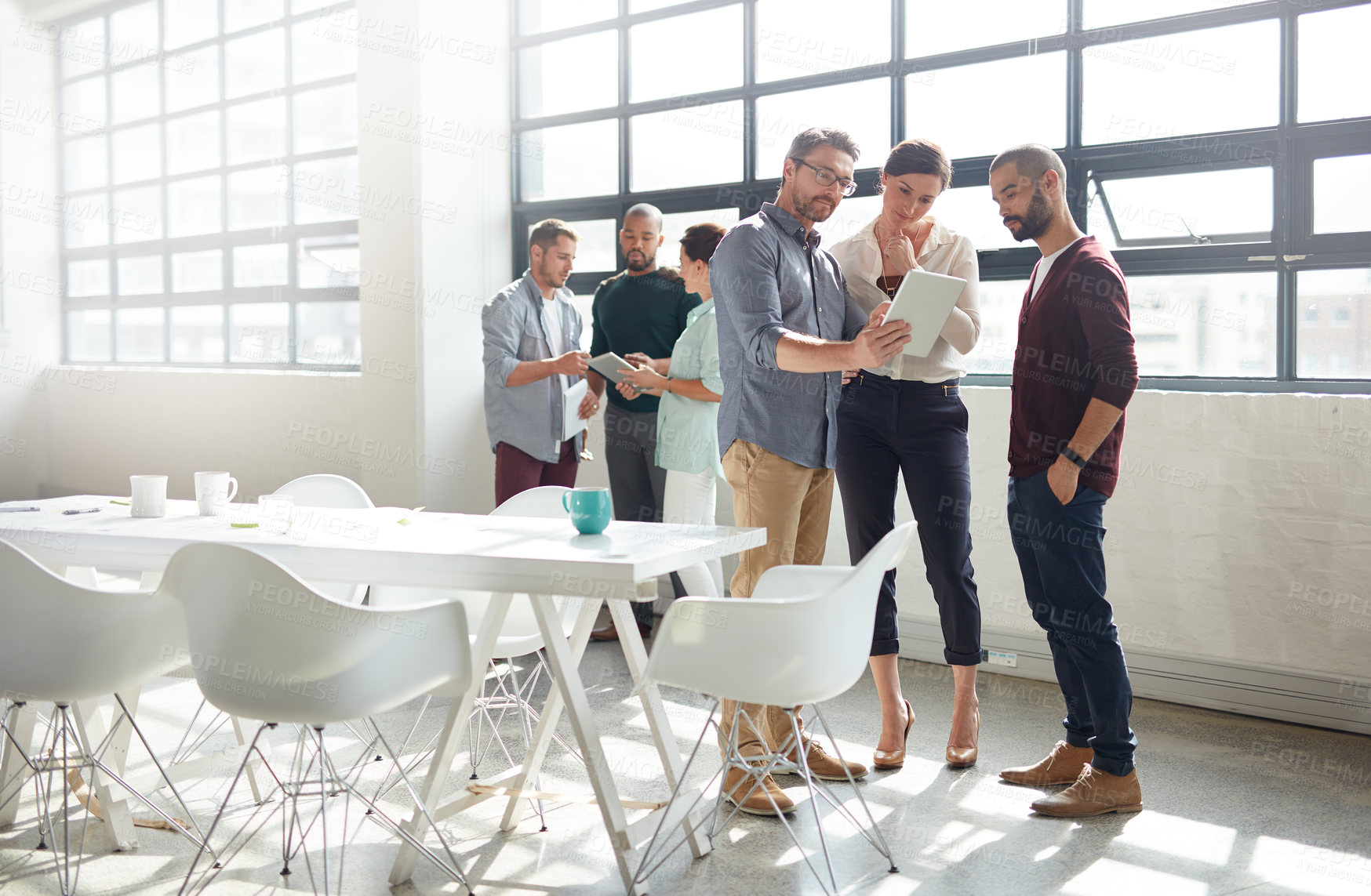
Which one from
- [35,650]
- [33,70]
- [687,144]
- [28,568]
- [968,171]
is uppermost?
[33,70]

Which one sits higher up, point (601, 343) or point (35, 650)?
point (601, 343)

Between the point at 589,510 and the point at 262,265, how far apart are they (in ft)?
17.7

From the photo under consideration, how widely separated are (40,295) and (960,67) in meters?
7.36

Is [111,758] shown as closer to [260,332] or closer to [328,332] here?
[328,332]

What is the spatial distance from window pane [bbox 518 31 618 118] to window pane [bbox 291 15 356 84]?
4.40ft

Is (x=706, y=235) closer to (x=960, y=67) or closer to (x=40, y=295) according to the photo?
(x=960, y=67)

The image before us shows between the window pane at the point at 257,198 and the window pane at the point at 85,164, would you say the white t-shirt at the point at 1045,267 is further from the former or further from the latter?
the window pane at the point at 85,164

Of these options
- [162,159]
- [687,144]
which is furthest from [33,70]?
[687,144]

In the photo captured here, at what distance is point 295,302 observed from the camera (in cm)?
682

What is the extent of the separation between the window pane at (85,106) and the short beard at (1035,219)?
25.4 ft

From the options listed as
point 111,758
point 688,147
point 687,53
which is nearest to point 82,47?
point 687,53

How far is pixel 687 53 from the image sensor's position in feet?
17.0

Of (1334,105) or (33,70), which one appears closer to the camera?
(1334,105)

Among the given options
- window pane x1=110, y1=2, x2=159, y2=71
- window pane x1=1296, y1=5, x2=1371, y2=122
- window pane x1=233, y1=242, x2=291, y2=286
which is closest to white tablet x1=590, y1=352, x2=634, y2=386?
window pane x1=1296, y1=5, x2=1371, y2=122
